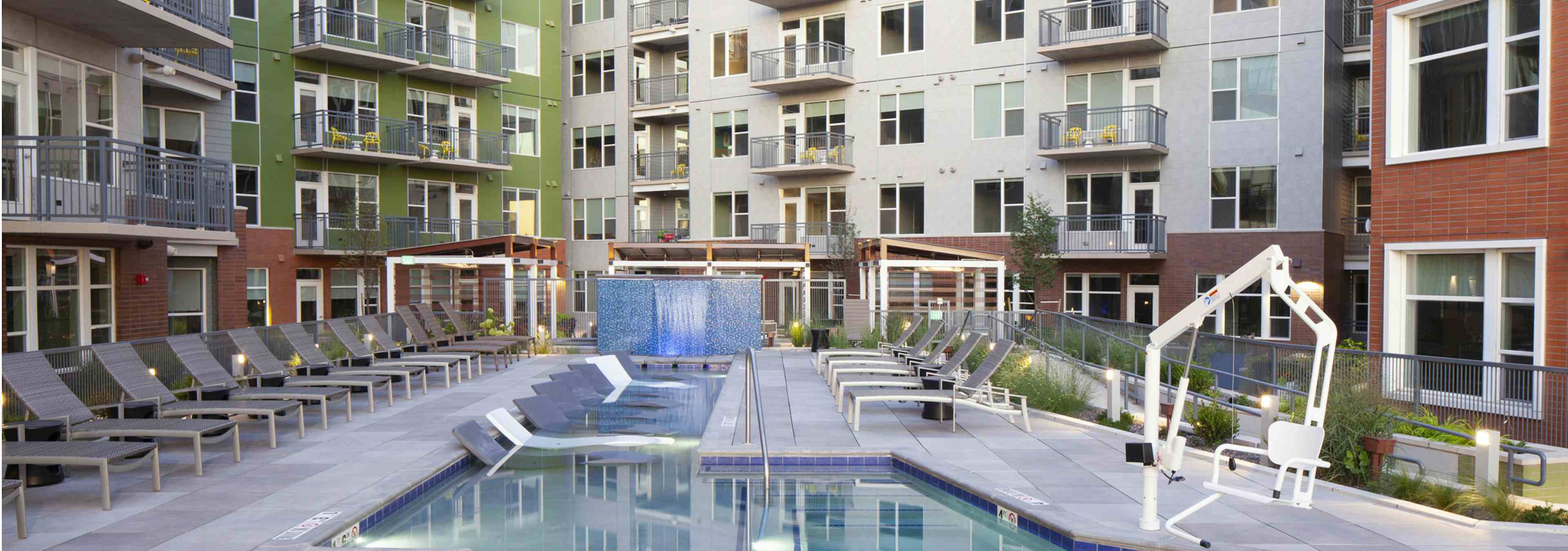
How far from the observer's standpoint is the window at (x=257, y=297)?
27688 millimetres

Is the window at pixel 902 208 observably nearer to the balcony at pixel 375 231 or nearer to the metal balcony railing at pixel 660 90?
the metal balcony railing at pixel 660 90

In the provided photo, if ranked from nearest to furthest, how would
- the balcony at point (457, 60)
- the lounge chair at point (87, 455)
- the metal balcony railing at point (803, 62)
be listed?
the lounge chair at point (87, 455) < the metal balcony railing at point (803, 62) < the balcony at point (457, 60)

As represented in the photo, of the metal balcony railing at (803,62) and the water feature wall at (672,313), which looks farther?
the metal balcony railing at (803,62)

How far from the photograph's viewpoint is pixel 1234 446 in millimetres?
6793

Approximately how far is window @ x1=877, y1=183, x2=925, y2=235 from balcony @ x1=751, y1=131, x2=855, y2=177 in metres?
1.46

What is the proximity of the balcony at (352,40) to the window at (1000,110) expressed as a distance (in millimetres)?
17150

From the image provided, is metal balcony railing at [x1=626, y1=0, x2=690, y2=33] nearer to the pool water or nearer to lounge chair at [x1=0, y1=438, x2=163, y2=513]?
the pool water

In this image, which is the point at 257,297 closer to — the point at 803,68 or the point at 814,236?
the point at 814,236

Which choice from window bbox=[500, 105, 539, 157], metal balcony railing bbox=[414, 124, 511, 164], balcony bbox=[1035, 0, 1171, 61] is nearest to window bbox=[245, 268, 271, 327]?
metal balcony railing bbox=[414, 124, 511, 164]

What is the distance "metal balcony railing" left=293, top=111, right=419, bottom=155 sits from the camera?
29.0 m

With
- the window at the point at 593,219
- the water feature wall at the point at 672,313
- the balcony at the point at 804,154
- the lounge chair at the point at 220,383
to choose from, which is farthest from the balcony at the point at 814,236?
the lounge chair at the point at 220,383

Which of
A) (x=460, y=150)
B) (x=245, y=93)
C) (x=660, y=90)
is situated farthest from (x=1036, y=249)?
(x=245, y=93)

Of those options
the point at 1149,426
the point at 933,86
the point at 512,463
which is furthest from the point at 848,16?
the point at 1149,426

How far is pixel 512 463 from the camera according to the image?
9.99 m
